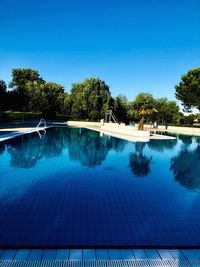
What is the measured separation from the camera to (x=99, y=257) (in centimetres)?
313

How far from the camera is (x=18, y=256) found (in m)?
3.09

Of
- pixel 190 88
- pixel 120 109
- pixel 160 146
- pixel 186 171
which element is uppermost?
pixel 190 88

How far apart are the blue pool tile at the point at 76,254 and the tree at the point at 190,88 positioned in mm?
35816

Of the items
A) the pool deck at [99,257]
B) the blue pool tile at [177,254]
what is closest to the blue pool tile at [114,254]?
the pool deck at [99,257]

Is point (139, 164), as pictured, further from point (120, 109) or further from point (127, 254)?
point (120, 109)

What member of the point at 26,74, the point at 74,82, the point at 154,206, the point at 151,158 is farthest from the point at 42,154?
the point at 26,74

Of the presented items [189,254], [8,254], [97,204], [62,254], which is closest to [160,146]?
[97,204]

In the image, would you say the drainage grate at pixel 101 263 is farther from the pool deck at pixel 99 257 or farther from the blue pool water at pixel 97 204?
the blue pool water at pixel 97 204

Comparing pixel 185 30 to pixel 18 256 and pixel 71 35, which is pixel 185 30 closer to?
pixel 71 35

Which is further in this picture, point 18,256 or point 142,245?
point 142,245

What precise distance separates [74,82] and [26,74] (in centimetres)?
1196

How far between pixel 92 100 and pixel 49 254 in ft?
122

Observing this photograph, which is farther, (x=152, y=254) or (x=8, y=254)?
(x=152, y=254)

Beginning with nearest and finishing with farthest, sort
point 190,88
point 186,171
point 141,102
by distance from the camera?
point 186,171 < point 190,88 < point 141,102
